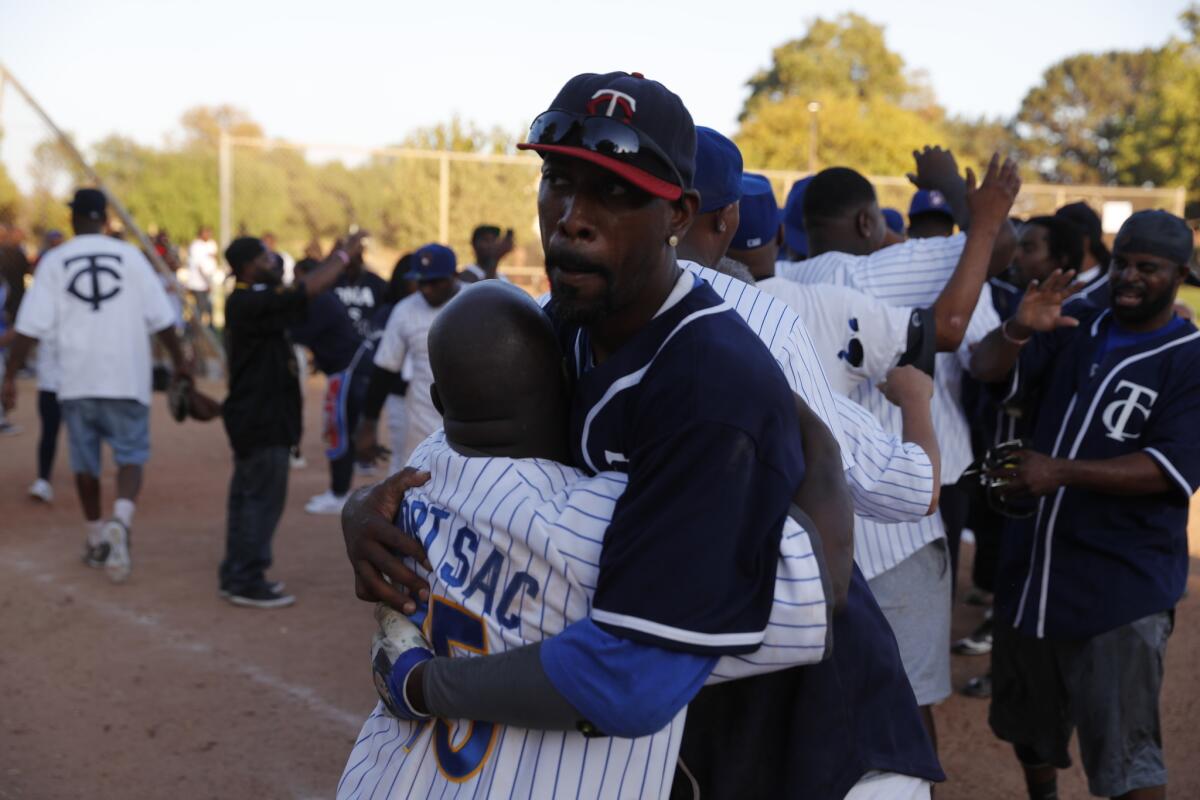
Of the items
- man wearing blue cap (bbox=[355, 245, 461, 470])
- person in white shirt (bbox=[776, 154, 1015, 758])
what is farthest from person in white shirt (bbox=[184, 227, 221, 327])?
person in white shirt (bbox=[776, 154, 1015, 758])

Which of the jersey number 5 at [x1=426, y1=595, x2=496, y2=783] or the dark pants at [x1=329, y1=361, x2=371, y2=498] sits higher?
the jersey number 5 at [x1=426, y1=595, x2=496, y2=783]

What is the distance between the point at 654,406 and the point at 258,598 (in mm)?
5859

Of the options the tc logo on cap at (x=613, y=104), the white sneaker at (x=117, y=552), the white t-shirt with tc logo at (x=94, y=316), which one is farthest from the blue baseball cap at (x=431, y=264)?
the tc logo on cap at (x=613, y=104)

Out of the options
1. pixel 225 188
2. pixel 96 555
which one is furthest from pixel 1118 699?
pixel 225 188

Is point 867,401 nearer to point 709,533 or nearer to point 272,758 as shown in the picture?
point 709,533

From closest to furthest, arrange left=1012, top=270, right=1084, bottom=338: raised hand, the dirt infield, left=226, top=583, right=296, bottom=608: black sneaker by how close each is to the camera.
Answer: left=1012, top=270, right=1084, bottom=338: raised hand
the dirt infield
left=226, top=583, right=296, bottom=608: black sneaker

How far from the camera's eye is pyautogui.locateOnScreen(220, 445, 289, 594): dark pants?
6930 mm

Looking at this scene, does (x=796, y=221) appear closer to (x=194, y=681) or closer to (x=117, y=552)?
(x=194, y=681)

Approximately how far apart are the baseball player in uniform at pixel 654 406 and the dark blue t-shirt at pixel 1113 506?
6.67 feet

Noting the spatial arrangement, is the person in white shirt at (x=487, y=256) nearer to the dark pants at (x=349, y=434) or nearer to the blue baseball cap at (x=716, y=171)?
the dark pants at (x=349, y=434)

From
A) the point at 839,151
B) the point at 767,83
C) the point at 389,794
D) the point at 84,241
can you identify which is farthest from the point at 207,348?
the point at 767,83

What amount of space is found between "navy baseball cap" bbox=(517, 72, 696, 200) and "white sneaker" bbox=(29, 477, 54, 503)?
8.75 meters

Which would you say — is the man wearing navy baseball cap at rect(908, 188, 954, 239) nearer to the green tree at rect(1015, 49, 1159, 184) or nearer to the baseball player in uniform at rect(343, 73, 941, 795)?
the baseball player in uniform at rect(343, 73, 941, 795)

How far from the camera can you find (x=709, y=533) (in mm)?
1573
